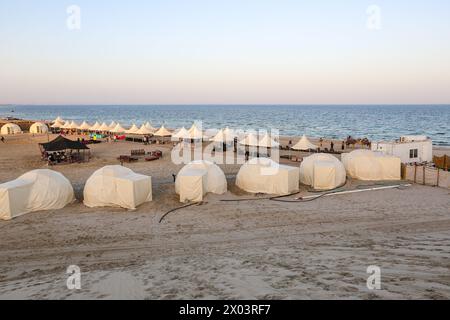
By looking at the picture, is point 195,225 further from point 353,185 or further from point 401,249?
point 353,185

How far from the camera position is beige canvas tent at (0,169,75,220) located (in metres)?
12.7

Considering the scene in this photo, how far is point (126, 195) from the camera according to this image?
45.3 feet

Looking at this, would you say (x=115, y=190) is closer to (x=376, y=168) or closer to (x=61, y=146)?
(x=61, y=146)

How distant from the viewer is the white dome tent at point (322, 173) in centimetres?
1681

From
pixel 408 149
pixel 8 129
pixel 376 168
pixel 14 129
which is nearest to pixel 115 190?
pixel 376 168

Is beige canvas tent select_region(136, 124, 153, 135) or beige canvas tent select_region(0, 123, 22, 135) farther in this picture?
beige canvas tent select_region(0, 123, 22, 135)

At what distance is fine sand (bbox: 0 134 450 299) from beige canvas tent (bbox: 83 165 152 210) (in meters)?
0.52

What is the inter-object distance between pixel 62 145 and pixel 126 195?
11701 mm

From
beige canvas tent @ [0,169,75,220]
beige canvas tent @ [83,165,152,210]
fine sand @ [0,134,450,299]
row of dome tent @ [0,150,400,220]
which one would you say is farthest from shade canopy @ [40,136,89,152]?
beige canvas tent @ [83,165,152,210]

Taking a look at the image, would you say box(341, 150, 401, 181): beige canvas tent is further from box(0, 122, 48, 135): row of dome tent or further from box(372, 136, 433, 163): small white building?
box(0, 122, 48, 135): row of dome tent

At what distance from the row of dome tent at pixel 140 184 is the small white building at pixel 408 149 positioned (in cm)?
558

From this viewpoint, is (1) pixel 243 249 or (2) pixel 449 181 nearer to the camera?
(1) pixel 243 249

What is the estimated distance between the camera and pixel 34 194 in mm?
13453
